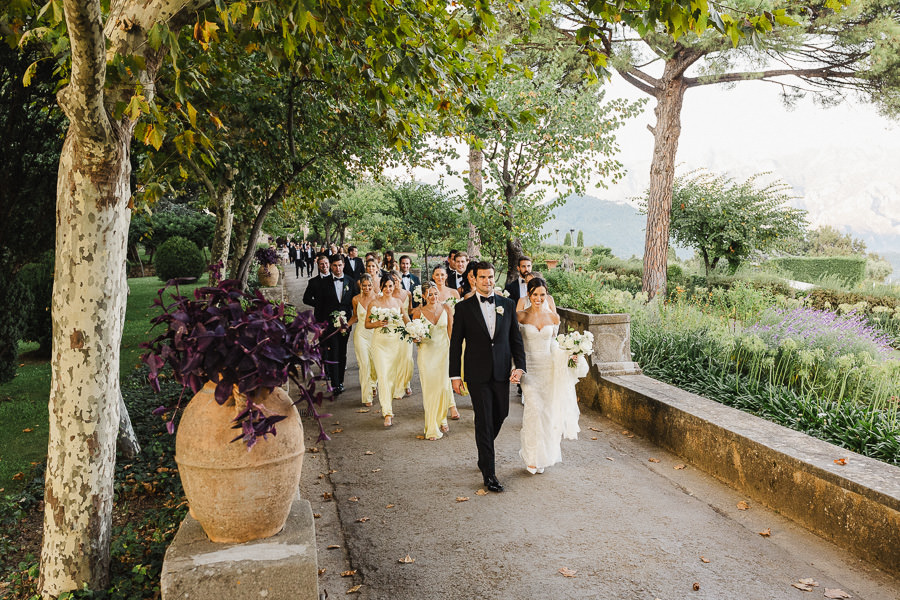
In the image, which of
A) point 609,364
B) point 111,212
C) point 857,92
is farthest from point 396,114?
point 857,92

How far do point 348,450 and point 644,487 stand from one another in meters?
3.57

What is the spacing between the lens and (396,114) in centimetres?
737

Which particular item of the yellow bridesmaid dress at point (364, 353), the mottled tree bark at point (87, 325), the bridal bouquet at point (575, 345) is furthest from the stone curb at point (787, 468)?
the mottled tree bark at point (87, 325)

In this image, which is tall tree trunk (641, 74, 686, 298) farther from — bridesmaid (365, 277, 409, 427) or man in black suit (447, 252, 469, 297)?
bridesmaid (365, 277, 409, 427)

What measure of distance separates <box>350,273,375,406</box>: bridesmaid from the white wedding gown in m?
3.57

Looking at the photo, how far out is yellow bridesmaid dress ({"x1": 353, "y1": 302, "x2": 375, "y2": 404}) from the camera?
31.8 feet

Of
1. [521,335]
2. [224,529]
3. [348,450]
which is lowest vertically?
[348,450]

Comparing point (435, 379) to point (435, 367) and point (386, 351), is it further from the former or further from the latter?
point (386, 351)

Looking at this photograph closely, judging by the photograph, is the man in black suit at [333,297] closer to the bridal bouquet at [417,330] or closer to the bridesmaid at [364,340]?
the bridesmaid at [364,340]

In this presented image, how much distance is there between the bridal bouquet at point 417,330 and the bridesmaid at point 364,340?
140 cm

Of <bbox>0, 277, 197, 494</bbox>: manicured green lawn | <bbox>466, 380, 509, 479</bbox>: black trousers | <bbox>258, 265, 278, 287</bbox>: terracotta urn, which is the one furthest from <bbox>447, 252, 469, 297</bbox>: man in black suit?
<bbox>258, 265, 278, 287</bbox>: terracotta urn

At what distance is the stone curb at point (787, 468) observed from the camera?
458 cm

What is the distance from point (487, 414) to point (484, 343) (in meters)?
0.75

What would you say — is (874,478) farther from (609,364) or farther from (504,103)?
(504,103)
